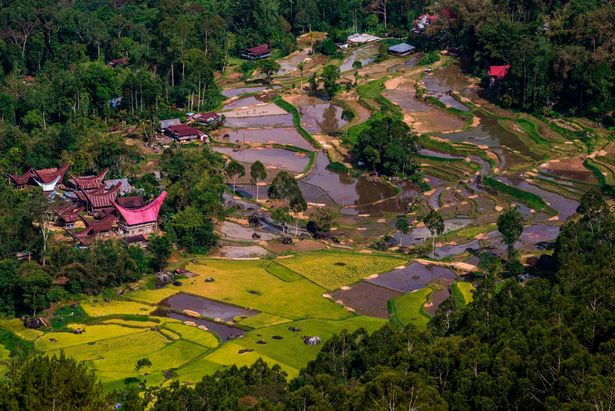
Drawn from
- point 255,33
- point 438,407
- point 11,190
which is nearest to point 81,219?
point 11,190

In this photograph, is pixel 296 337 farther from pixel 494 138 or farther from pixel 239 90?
pixel 239 90

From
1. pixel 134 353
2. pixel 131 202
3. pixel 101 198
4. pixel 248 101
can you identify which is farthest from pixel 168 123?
pixel 134 353

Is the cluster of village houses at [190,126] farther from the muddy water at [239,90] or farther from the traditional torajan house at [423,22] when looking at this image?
the traditional torajan house at [423,22]

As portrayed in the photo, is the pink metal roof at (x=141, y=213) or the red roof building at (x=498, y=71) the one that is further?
the red roof building at (x=498, y=71)

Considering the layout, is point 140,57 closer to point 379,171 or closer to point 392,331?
point 379,171

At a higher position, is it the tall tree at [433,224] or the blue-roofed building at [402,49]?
the blue-roofed building at [402,49]

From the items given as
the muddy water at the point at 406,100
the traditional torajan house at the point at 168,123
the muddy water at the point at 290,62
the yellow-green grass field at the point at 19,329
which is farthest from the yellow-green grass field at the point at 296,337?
the muddy water at the point at 290,62

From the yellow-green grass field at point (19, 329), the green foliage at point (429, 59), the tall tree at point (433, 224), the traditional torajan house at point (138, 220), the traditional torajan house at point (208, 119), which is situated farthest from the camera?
the green foliage at point (429, 59)
